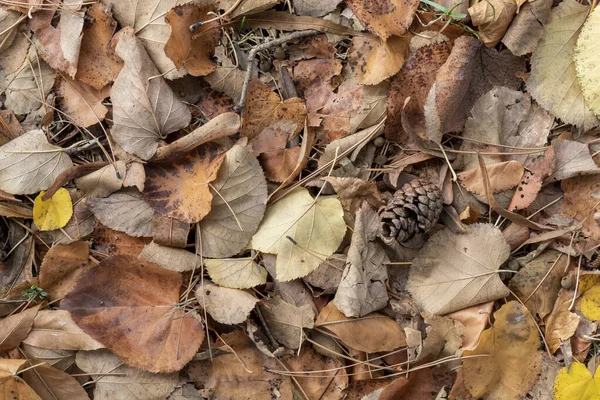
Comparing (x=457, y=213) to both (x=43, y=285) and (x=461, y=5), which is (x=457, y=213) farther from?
(x=43, y=285)

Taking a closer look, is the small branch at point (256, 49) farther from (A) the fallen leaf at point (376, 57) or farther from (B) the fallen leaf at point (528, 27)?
(B) the fallen leaf at point (528, 27)

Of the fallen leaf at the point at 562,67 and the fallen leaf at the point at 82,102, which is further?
the fallen leaf at the point at 82,102

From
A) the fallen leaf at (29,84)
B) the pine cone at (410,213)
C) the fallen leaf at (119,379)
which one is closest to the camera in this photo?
the pine cone at (410,213)

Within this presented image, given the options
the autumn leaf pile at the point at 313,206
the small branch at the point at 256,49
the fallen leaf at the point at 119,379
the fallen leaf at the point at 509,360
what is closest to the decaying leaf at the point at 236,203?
the autumn leaf pile at the point at 313,206

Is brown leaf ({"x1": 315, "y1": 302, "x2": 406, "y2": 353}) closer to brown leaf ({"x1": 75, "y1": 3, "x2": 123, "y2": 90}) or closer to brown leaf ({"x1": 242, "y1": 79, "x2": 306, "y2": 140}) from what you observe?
brown leaf ({"x1": 242, "y1": 79, "x2": 306, "y2": 140})

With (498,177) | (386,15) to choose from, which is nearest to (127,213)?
(386,15)

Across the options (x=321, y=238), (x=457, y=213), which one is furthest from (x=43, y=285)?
(x=457, y=213)

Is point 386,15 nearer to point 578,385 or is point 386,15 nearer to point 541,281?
point 541,281
